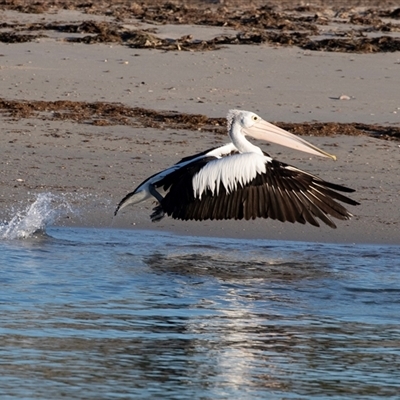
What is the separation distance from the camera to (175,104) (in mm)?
10633

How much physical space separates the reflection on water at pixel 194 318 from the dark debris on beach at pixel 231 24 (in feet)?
19.5

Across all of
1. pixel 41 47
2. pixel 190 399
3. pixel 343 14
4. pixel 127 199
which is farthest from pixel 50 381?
pixel 343 14

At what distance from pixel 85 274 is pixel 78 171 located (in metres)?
2.15

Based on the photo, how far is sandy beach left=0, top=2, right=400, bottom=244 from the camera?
8188mm

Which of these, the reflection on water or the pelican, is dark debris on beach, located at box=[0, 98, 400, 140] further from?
the pelican

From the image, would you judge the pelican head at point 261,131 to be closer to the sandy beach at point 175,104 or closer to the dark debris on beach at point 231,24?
the sandy beach at point 175,104

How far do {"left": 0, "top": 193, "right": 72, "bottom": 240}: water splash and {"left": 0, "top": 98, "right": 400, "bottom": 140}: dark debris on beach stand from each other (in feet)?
6.39

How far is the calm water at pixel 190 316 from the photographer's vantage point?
16.0 ft

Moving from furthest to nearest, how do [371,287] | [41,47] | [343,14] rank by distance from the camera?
[343,14] < [41,47] < [371,287]

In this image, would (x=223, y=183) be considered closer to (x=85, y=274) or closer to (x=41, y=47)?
(x=85, y=274)

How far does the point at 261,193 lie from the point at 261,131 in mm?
1070

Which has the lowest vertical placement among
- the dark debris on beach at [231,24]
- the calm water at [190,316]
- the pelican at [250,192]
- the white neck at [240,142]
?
the calm water at [190,316]

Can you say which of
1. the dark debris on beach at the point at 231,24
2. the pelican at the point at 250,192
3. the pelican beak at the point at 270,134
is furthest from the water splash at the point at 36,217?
the dark debris on beach at the point at 231,24

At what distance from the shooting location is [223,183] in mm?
6660
